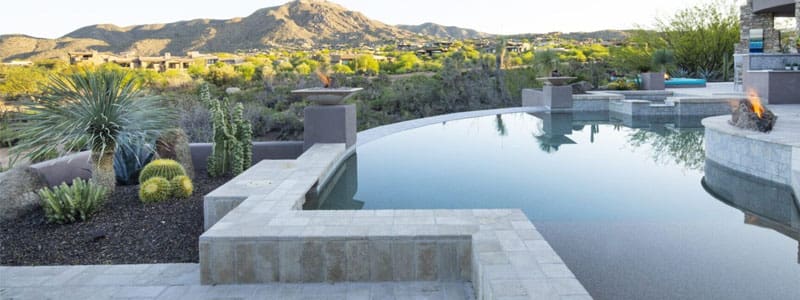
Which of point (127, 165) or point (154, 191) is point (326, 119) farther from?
point (154, 191)

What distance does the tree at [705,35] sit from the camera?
23.3 meters

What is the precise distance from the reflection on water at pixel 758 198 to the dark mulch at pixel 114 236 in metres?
4.37

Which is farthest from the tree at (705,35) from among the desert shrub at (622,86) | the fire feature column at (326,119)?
the fire feature column at (326,119)

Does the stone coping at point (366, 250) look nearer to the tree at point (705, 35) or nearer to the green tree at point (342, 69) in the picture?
the tree at point (705, 35)

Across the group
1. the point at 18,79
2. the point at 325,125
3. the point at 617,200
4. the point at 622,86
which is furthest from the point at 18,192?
the point at 18,79

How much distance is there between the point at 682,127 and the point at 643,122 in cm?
98

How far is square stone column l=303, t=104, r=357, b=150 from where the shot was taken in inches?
298

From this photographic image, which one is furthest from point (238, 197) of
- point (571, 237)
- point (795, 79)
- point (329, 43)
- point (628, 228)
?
point (329, 43)

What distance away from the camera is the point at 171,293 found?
3.28m

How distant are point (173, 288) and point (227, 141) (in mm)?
3206

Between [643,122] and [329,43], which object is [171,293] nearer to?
[643,122]

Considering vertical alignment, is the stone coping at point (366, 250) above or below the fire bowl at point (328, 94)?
below

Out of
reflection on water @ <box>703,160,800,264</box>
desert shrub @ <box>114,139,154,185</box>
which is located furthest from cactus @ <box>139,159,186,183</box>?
reflection on water @ <box>703,160,800,264</box>

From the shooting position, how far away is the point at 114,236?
4.47 metres
